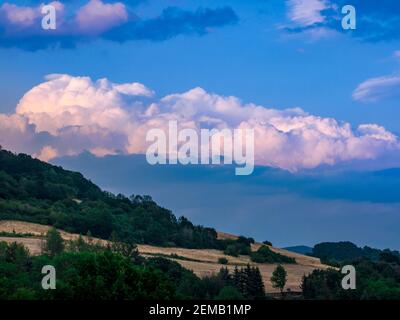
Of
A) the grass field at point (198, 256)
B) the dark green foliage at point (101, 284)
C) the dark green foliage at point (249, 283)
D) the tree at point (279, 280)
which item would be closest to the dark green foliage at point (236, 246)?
the grass field at point (198, 256)

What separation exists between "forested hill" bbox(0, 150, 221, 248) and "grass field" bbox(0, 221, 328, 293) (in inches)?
201

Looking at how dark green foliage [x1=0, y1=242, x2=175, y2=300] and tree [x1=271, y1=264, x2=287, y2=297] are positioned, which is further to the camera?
tree [x1=271, y1=264, x2=287, y2=297]

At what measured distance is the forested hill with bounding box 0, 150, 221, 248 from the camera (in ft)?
500

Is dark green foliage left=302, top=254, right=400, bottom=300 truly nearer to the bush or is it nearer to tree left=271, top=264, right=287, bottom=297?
tree left=271, top=264, right=287, bottom=297

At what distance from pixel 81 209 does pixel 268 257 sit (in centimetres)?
4444

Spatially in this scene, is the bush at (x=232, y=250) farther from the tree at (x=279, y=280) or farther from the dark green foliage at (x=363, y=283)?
the tree at (x=279, y=280)

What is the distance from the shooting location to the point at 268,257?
146875 millimetres

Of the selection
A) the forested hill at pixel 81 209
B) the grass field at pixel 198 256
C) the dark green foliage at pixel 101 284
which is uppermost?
the forested hill at pixel 81 209

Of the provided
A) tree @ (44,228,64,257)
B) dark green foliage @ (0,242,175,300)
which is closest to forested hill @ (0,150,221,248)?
tree @ (44,228,64,257)

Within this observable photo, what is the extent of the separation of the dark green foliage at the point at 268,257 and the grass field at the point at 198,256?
1449mm

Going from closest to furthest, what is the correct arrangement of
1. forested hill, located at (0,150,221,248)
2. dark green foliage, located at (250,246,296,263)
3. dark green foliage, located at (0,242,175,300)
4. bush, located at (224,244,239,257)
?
dark green foliage, located at (0,242,175,300) → dark green foliage, located at (250,246,296,263) → bush, located at (224,244,239,257) → forested hill, located at (0,150,221,248)

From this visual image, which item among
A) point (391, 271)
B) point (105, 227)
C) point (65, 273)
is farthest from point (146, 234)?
point (65, 273)

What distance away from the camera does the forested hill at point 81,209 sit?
500ft
